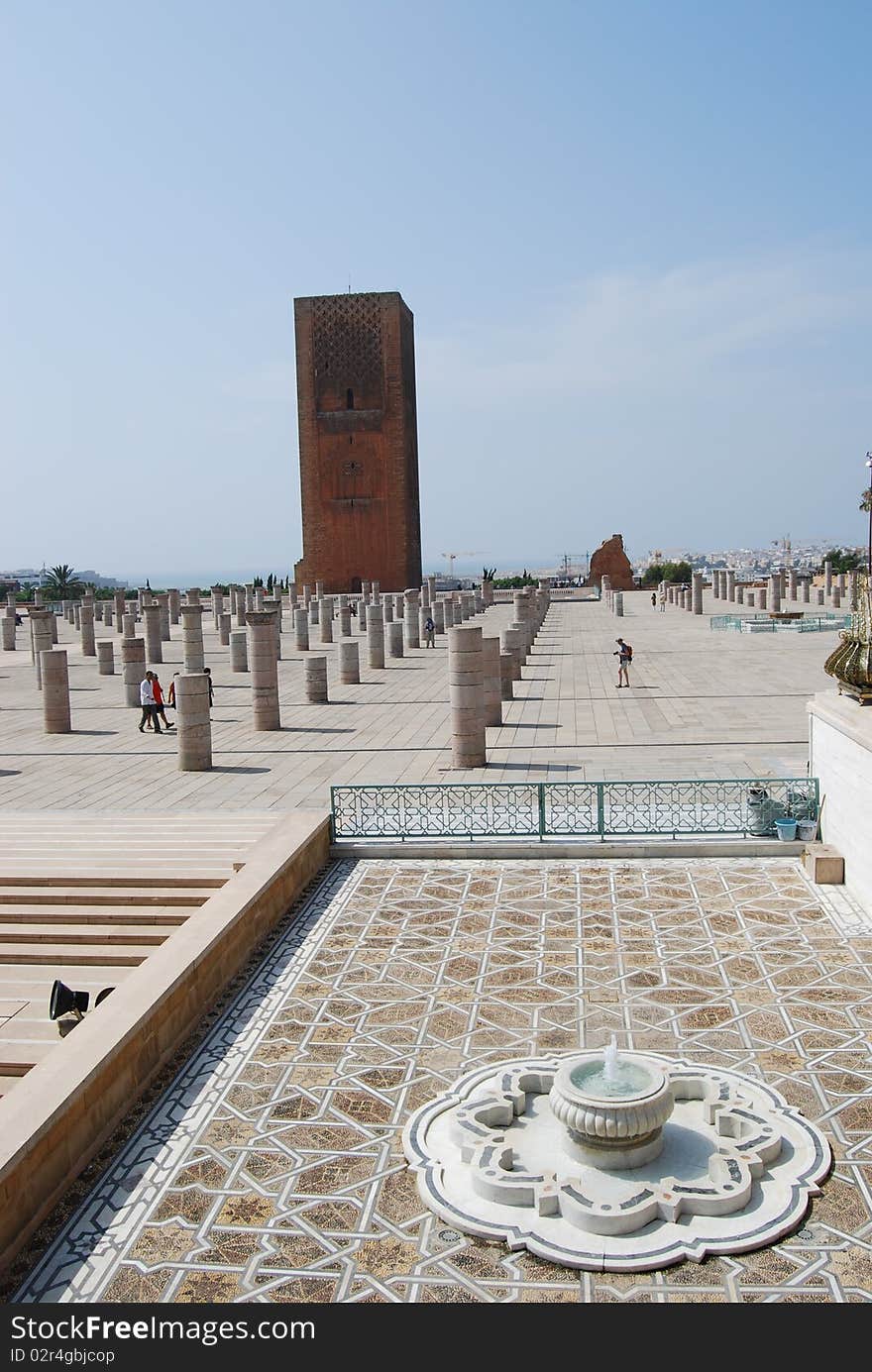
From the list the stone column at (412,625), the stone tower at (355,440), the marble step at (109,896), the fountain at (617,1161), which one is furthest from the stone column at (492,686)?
the stone tower at (355,440)

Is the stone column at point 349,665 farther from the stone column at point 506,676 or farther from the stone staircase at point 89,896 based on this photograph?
the stone staircase at point 89,896

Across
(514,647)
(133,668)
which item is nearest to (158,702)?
(133,668)

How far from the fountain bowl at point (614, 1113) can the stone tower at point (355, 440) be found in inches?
1894

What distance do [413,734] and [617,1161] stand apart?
1031 cm

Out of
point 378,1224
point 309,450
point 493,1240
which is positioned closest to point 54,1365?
point 378,1224

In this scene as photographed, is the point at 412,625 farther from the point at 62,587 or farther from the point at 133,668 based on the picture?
the point at 62,587

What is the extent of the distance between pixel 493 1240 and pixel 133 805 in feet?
25.4

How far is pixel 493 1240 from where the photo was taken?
4.39m

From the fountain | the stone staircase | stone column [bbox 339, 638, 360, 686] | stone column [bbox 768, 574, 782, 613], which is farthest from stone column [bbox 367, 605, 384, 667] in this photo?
the fountain

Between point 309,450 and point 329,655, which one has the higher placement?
point 309,450

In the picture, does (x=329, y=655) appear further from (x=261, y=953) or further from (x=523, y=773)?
(x=261, y=953)

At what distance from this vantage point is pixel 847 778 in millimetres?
8477

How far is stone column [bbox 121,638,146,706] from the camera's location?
19.1 m

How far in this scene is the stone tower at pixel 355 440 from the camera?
5147 cm
